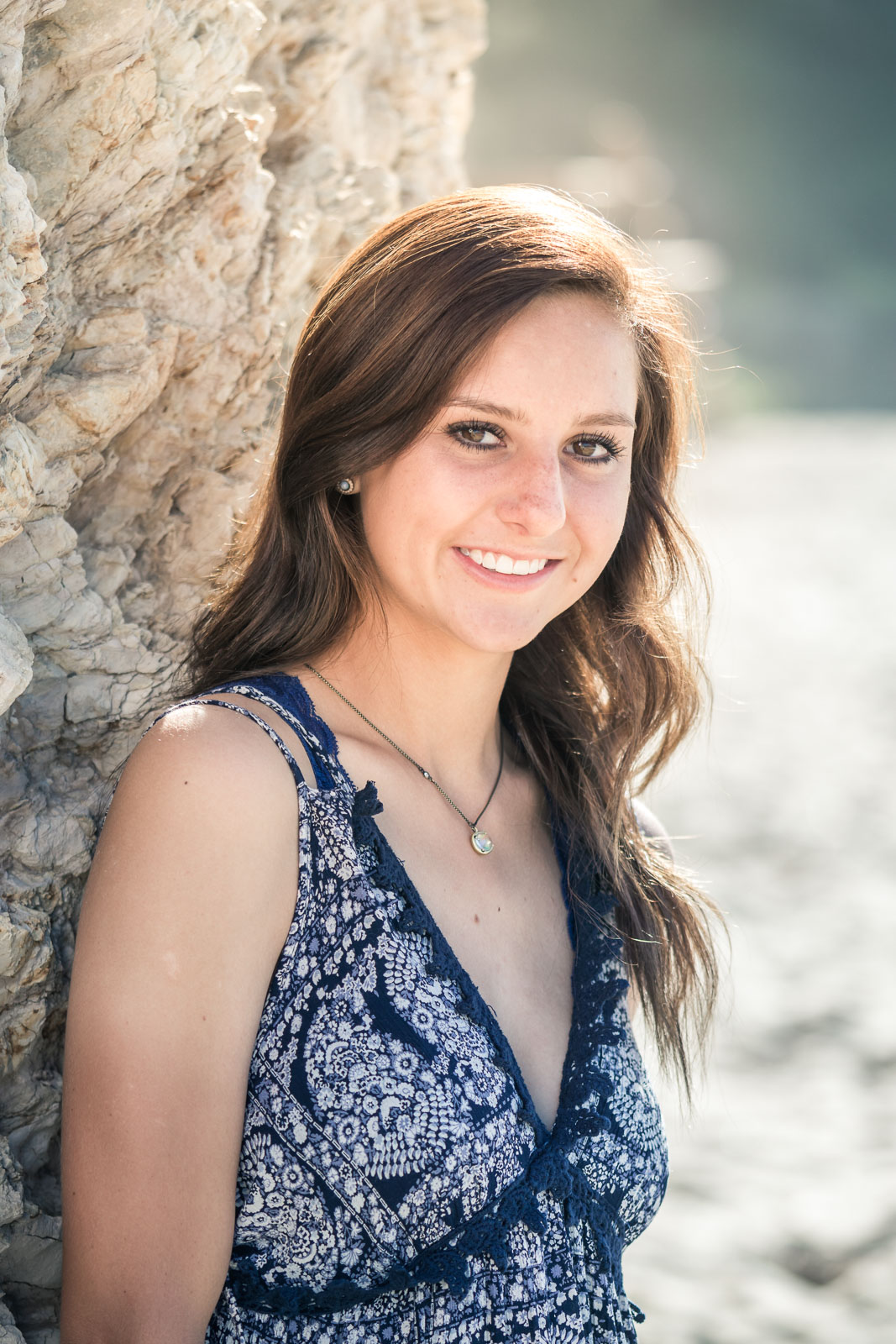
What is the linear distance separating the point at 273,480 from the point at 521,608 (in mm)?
443

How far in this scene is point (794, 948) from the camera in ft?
16.0

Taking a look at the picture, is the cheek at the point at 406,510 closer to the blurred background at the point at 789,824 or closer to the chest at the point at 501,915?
the chest at the point at 501,915

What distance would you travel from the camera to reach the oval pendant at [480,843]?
6.59 ft

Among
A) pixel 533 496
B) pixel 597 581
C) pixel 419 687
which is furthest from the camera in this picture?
pixel 597 581

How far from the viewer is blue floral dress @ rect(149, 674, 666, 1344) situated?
157cm

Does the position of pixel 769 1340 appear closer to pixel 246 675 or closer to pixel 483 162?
pixel 246 675

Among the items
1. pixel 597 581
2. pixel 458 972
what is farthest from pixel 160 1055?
pixel 597 581

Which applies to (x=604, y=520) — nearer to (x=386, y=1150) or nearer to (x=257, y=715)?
(x=257, y=715)

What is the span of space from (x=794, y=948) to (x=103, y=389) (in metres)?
3.80

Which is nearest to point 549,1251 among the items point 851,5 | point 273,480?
point 273,480

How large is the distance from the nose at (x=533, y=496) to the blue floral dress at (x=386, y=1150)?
0.40 metres

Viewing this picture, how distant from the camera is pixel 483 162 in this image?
81.8 feet

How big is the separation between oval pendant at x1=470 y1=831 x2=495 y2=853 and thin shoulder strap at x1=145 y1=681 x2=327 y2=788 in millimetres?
389

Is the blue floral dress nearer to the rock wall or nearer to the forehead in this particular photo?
the rock wall
